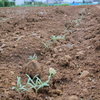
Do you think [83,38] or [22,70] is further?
[83,38]

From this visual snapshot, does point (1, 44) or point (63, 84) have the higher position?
point (1, 44)

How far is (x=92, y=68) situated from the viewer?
1258 mm

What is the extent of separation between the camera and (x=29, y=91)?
0.92 m

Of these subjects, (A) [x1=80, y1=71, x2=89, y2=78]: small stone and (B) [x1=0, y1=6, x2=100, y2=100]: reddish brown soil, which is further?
(A) [x1=80, y1=71, x2=89, y2=78]: small stone

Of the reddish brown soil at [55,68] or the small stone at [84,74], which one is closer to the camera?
the reddish brown soil at [55,68]

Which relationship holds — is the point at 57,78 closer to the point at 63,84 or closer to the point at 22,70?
the point at 63,84

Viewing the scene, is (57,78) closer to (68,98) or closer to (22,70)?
(68,98)

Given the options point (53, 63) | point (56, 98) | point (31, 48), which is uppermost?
point (31, 48)

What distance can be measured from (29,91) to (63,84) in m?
0.34

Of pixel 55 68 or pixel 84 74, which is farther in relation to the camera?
pixel 55 68

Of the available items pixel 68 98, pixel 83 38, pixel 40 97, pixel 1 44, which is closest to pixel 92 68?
pixel 68 98

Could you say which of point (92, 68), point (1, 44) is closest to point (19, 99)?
point (92, 68)

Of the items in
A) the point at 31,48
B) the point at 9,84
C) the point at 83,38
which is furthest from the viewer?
the point at 83,38

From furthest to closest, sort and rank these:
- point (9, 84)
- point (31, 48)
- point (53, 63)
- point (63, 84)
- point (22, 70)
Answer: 1. point (31, 48)
2. point (53, 63)
3. point (22, 70)
4. point (63, 84)
5. point (9, 84)
